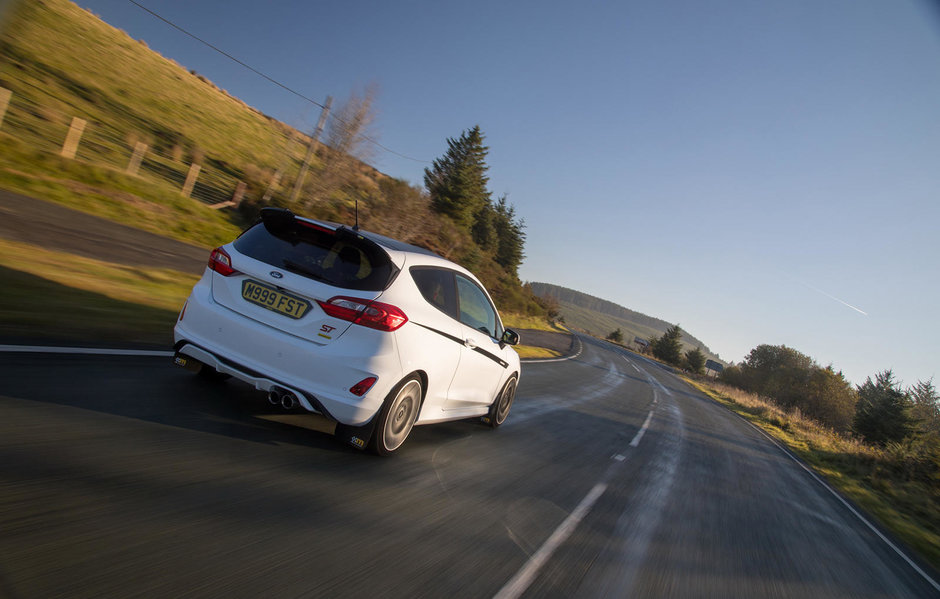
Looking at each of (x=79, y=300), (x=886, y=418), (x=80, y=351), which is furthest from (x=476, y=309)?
(x=886, y=418)

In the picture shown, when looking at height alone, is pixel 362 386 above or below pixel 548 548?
above

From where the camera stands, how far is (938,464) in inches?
Answer: 490

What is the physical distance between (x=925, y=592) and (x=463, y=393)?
523 cm

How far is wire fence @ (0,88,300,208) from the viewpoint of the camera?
49.5 ft

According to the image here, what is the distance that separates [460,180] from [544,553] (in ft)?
143

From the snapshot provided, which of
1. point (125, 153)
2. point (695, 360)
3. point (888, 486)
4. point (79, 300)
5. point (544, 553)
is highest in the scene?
point (695, 360)

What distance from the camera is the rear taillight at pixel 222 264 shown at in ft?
12.7

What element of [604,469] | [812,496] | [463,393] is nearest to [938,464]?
[812,496]

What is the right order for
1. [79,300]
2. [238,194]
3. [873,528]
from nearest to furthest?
[79,300] < [873,528] < [238,194]

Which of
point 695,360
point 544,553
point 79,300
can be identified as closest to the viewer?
point 544,553

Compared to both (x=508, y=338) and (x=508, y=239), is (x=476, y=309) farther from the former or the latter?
(x=508, y=239)

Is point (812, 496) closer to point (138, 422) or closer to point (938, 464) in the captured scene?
point (938, 464)

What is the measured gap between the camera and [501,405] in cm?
670

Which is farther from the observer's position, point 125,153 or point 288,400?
point 125,153
